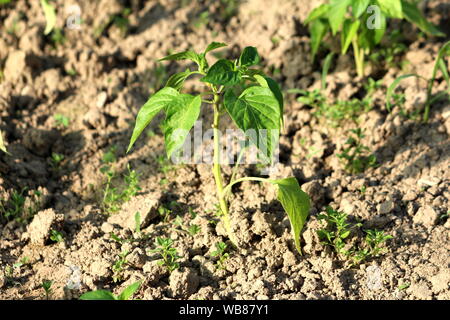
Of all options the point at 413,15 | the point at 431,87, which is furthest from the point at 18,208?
the point at 413,15

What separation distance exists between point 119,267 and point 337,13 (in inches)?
71.0

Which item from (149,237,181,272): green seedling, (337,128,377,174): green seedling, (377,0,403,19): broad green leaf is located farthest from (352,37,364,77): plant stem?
(149,237,181,272): green seedling

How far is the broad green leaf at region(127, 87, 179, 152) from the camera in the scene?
7.91 feet

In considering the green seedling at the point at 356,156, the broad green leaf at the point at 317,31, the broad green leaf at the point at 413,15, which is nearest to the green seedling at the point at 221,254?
the green seedling at the point at 356,156

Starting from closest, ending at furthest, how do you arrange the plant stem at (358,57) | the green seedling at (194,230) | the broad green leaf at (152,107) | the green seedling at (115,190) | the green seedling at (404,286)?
the broad green leaf at (152,107) < the green seedling at (404,286) < the green seedling at (194,230) < the green seedling at (115,190) < the plant stem at (358,57)

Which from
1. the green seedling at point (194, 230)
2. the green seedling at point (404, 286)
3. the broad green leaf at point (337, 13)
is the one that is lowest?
the green seedling at point (404, 286)

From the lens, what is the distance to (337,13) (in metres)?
3.34

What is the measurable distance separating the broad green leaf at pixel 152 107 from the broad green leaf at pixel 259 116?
24 centimetres

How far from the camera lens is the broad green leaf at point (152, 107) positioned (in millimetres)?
2412

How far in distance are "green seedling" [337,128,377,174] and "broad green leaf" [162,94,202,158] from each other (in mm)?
1063

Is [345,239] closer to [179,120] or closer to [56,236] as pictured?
[179,120]

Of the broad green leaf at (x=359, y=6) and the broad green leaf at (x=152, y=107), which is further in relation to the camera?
the broad green leaf at (x=359, y=6)

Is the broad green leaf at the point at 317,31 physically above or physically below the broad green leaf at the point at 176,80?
above

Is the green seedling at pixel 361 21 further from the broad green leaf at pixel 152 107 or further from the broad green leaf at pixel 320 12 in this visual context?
the broad green leaf at pixel 152 107
